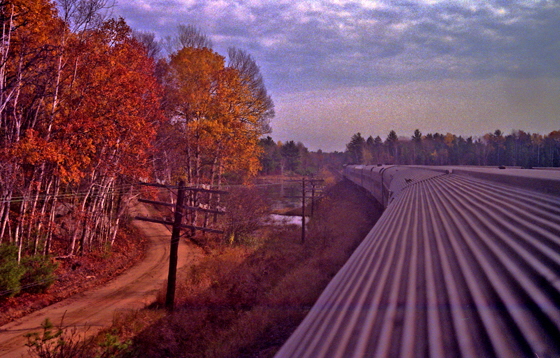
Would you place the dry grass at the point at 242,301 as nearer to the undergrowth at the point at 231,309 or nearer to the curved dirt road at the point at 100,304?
the undergrowth at the point at 231,309

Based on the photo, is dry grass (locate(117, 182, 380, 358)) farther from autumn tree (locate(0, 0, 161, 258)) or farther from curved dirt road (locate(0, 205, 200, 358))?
autumn tree (locate(0, 0, 161, 258))

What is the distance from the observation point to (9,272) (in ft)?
34.2

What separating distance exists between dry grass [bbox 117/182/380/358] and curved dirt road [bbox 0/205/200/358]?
1.22 meters

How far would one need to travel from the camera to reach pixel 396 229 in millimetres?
4379

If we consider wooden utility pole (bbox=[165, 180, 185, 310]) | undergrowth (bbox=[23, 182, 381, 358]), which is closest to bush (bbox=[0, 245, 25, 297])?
undergrowth (bbox=[23, 182, 381, 358])

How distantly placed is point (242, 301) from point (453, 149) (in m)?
98.3

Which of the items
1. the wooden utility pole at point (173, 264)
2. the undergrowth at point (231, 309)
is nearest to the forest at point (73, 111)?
the wooden utility pole at point (173, 264)

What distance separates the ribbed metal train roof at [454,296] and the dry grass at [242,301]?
210 inches

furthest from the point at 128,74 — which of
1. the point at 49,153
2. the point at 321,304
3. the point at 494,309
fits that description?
the point at 494,309

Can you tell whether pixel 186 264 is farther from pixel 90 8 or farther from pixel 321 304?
pixel 321 304

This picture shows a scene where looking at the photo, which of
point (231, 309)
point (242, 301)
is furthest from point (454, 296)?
point (242, 301)

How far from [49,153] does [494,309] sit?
12362 mm

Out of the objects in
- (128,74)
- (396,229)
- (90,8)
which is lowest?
(396,229)

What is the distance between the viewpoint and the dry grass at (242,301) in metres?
8.53
